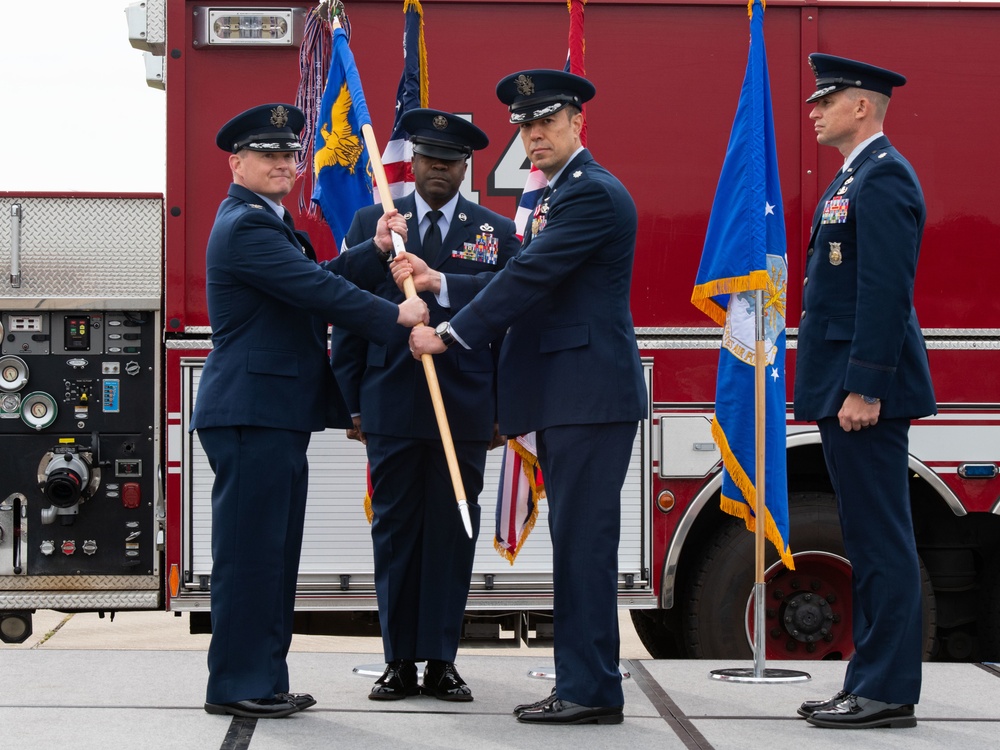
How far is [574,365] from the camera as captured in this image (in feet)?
13.1

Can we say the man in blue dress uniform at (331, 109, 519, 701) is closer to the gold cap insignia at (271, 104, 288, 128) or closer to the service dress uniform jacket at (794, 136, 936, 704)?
the gold cap insignia at (271, 104, 288, 128)

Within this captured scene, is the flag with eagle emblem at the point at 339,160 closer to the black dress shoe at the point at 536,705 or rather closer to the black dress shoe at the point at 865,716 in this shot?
the black dress shoe at the point at 536,705

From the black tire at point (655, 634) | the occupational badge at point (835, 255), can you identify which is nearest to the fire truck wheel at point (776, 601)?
the black tire at point (655, 634)

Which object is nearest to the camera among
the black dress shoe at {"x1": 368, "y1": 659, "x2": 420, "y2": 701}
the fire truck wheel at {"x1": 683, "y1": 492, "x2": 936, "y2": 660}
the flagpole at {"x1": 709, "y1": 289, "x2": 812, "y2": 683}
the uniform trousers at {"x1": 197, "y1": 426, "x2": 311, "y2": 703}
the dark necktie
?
the uniform trousers at {"x1": 197, "y1": 426, "x2": 311, "y2": 703}

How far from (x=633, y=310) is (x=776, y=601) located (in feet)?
4.96

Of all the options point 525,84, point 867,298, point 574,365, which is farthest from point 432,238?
point 867,298

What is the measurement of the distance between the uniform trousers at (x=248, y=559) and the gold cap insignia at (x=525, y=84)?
1340 mm

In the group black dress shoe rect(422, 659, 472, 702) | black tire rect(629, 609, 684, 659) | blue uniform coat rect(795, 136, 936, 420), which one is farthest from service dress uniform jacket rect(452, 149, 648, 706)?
black tire rect(629, 609, 684, 659)

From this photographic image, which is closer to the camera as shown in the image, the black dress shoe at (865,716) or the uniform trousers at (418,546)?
the black dress shoe at (865,716)

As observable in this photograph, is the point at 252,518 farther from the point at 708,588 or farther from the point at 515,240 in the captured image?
the point at 708,588

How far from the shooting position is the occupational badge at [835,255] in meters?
4.06

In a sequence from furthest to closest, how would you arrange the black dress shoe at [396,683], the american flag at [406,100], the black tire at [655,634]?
the black tire at [655,634] < the american flag at [406,100] < the black dress shoe at [396,683]

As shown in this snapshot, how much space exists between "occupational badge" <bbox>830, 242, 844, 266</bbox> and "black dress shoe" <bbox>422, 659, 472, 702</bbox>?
187 cm

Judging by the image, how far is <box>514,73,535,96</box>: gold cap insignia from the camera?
408 centimetres
